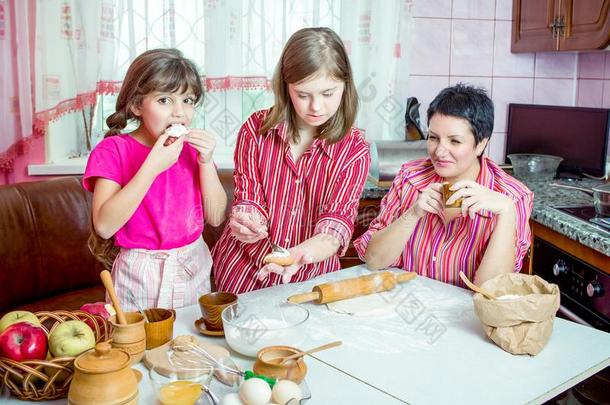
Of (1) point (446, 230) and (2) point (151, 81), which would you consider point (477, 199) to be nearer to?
(1) point (446, 230)

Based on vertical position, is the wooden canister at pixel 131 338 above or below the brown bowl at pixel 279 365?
above

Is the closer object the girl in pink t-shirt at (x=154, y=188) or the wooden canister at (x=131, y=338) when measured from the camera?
the wooden canister at (x=131, y=338)

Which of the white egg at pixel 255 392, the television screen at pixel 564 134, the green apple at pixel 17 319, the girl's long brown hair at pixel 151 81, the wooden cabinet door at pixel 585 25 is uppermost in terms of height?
the wooden cabinet door at pixel 585 25

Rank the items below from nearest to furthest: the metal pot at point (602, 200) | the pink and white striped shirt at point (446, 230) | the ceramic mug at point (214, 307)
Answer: the ceramic mug at point (214, 307) < the pink and white striped shirt at point (446, 230) < the metal pot at point (602, 200)

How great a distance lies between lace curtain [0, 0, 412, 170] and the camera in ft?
9.50

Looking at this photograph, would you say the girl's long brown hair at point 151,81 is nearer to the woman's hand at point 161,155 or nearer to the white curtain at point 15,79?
the woman's hand at point 161,155

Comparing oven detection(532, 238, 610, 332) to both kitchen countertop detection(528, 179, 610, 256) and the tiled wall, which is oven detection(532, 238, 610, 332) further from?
the tiled wall

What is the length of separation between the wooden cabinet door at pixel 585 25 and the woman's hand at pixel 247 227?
69.9 inches

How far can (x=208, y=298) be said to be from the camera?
1.44 m

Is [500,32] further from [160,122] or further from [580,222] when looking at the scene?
[160,122]

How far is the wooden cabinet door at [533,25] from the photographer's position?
120 inches

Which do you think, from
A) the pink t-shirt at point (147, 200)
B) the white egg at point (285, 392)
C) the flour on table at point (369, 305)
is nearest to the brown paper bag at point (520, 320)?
the flour on table at point (369, 305)

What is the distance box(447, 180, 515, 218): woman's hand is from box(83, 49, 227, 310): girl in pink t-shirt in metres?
0.64

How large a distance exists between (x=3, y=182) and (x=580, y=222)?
7.77 ft
